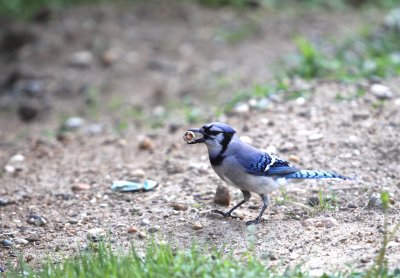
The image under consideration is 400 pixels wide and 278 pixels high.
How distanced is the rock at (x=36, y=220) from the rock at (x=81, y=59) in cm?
414

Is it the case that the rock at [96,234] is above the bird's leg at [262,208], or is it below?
below

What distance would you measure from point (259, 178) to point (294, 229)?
46 centimetres

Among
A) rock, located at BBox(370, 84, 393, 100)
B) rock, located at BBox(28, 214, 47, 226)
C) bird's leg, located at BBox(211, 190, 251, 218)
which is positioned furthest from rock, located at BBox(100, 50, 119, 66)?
bird's leg, located at BBox(211, 190, 251, 218)

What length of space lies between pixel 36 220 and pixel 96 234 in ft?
2.00

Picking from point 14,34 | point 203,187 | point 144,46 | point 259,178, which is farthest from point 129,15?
point 259,178

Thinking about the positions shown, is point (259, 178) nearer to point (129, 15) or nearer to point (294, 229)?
point (294, 229)

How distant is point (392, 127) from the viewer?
6.84 m

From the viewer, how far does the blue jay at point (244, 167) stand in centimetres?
550

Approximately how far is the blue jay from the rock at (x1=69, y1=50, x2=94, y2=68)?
174 inches

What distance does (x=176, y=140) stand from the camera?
7.48 meters

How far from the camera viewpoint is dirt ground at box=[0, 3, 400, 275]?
17.5 feet

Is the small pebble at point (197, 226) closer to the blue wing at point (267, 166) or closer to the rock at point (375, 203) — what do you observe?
the blue wing at point (267, 166)

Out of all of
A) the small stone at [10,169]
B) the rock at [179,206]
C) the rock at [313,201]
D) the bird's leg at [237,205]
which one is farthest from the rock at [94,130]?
the rock at [313,201]

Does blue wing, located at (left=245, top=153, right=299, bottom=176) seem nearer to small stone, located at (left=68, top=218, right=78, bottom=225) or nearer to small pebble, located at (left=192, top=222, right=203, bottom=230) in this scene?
small pebble, located at (left=192, top=222, right=203, bottom=230)
